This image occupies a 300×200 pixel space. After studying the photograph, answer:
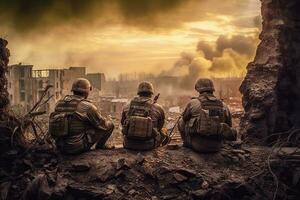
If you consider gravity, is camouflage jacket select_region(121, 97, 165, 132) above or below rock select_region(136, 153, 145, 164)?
above

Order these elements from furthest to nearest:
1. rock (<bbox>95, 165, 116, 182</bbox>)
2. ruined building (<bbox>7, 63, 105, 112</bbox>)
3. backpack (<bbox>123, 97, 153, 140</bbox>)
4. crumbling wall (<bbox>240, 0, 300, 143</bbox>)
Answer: ruined building (<bbox>7, 63, 105, 112</bbox>) < crumbling wall (<bbox>240, 0, 300, 143</bbox>) < backpack (<bbox>123, 97, 153, 140</bbox>) < rock (<bbox>95, 165, 116, 182</bbox>)

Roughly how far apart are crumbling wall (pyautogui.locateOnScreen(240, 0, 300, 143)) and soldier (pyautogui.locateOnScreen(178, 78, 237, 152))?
49.8 inches

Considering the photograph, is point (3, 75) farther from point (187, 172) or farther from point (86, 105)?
point (187, 172)

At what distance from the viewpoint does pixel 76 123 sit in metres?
9.08

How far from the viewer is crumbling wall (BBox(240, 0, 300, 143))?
10.6 meters

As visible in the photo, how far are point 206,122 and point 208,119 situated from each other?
0.27 ft

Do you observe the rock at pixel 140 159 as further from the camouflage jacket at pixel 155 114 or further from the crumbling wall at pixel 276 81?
the crumbling wall at pixel 276 81

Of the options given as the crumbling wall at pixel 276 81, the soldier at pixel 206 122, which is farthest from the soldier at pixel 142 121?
the crumbling wall at pixel 276 81

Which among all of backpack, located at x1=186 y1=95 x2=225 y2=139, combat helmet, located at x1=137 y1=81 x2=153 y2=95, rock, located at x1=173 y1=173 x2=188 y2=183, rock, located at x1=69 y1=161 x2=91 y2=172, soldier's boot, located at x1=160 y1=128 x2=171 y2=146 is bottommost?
rock, located at x1=173 y1=173 x2=188 y2=183

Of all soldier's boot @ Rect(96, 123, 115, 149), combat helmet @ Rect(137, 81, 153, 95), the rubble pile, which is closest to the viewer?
the rubble pile

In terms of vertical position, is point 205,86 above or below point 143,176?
above

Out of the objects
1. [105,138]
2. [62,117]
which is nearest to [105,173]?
[105,138]

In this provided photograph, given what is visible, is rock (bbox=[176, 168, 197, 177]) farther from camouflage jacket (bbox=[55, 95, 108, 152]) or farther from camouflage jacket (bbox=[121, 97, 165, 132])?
camouflage jacket (bbox=[55, 95, 108, 152])

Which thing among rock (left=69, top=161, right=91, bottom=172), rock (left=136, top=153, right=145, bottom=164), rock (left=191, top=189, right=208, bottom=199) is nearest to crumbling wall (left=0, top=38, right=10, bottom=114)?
rock (left=69, top=161, right=91, bottom=172)
